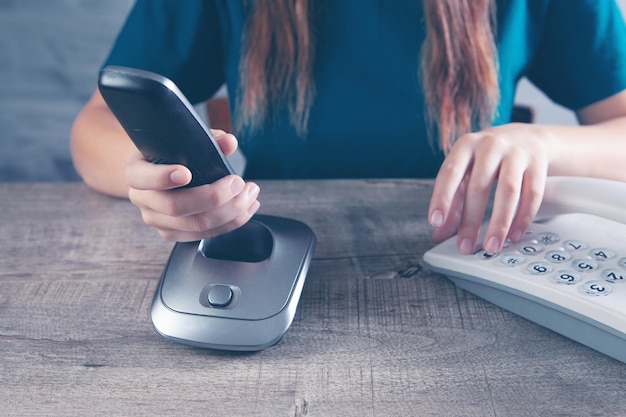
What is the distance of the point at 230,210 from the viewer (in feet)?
1.29

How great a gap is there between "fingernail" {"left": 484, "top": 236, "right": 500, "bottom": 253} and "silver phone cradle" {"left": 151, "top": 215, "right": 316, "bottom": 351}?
112 millimetres

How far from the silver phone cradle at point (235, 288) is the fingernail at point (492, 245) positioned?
0.37 feet

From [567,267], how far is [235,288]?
→ 20 cm

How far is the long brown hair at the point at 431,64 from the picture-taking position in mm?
646

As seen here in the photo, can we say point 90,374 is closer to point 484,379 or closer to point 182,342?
point 182,342

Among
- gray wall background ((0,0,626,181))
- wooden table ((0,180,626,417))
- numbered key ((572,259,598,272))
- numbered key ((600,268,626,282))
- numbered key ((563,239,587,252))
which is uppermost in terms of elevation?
numbered key ((600,268,626,282))

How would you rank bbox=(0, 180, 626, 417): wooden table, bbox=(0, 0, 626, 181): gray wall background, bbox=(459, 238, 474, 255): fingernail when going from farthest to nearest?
bbox=(0, 0, 626, 181): gray wall background
bbox=(459, 238, 474, 255): fingernail
bbox=(0, 180, 626, 417): wooden table

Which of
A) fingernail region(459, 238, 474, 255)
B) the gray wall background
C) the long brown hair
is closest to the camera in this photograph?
fingernail region(459, 238, 474, 255)

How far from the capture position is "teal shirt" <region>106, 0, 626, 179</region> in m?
0.67

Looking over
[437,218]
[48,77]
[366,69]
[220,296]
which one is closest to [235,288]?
[220,296]

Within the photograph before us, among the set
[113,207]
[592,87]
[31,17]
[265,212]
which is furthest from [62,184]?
[31,17]

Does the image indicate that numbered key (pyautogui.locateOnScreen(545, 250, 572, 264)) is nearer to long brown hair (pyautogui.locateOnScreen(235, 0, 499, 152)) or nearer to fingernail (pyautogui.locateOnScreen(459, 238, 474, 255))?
fingernail (pyautogui.locateOnScreen(459, 238, 474, 255))

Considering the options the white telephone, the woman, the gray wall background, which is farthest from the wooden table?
the gray wall background

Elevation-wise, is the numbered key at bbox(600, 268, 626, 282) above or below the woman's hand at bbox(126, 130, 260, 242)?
above
